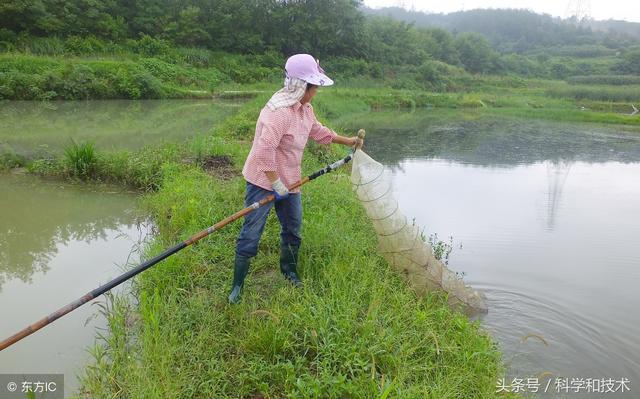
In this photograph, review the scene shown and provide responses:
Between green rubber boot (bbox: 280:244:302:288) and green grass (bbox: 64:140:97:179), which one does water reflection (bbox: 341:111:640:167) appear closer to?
green grass (bbox: 64:140:97:179)

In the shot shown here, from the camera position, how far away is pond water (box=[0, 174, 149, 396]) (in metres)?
2.83

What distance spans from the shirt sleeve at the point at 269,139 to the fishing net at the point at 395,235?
86 cm

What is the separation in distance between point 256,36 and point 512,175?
83.1 ft

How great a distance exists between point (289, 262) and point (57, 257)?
2.41 meters

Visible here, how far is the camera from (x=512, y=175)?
31.9 ft

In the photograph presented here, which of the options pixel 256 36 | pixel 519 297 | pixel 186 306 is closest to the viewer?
pixel 186 306

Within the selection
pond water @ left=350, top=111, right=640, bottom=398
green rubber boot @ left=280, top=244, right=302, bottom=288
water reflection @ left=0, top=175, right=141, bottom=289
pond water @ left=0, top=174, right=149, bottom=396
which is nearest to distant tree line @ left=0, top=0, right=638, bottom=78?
water reflection @ left=0, top=175, right=141, bottom=289

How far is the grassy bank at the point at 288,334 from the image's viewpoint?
2.27 metres

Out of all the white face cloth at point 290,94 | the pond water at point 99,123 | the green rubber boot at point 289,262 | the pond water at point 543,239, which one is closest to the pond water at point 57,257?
the green rubber boot at point 289,262

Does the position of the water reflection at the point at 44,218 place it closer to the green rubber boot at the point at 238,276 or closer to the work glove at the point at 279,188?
the green rubber boot at the point at 238,276

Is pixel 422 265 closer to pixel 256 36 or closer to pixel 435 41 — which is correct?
pixel 256 36

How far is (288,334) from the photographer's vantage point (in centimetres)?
250

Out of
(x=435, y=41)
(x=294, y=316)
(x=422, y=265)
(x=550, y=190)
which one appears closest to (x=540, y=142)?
(x=550, y=190)

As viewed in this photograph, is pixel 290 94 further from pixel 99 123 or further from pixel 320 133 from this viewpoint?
pixel 99 123
